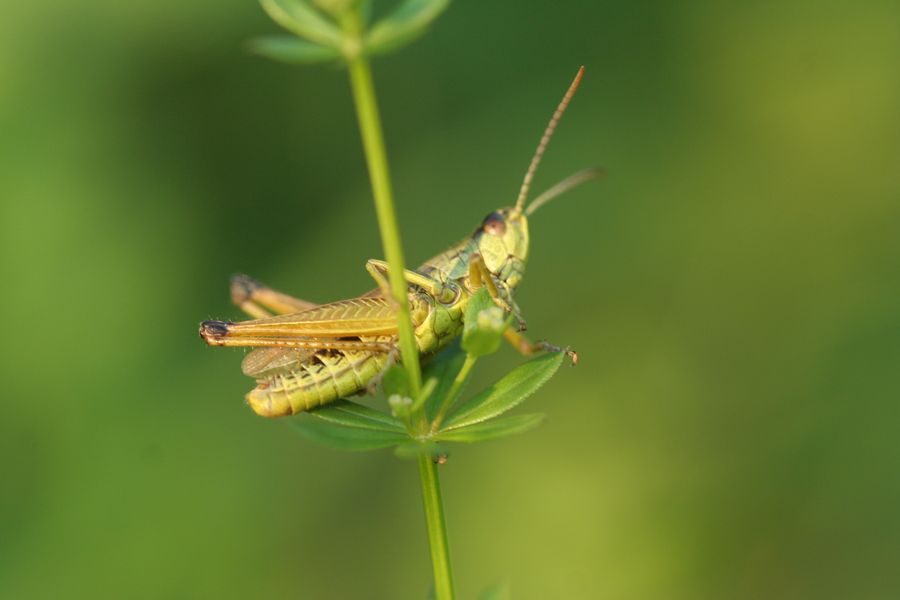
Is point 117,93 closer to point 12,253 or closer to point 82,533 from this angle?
point 12,253

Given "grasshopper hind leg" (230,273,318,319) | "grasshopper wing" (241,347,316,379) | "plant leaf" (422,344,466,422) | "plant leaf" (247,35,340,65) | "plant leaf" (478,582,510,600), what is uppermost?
"grasshopper hind leg" (230,273,318,319)

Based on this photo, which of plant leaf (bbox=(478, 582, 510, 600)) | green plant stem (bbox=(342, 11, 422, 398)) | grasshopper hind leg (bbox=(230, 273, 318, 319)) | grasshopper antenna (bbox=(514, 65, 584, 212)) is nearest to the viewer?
green plant stem (bbox=(342, 11, 422, 398))

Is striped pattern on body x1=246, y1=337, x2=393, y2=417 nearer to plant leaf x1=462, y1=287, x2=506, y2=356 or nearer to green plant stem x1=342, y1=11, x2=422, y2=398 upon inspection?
plant leaf x1=462, y1=287, x2=506, y2=356

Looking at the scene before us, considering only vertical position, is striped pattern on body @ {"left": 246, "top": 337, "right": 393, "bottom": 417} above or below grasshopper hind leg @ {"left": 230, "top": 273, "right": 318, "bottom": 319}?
below

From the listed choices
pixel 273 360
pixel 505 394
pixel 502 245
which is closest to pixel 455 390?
pixel 505 394

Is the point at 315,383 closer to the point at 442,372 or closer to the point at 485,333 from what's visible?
the point at 442,372

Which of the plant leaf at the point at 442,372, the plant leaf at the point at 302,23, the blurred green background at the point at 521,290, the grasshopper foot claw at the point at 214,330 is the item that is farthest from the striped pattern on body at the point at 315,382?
the blurred green background at the point at 521,290

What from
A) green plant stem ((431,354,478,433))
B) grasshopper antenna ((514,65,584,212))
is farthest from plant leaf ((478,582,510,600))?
grasshopper antenna ((514,65,584,212))
